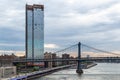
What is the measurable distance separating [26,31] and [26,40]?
529 centimetres

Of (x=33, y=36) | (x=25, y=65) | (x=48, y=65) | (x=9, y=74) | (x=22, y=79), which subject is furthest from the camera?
(x=33, y=36)

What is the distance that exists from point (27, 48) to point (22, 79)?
11497 cm

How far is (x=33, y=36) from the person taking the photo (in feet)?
626

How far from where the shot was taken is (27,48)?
190 metres

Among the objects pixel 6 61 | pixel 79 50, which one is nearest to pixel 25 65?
pixel 6 61

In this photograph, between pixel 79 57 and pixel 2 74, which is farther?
pixel 79 57

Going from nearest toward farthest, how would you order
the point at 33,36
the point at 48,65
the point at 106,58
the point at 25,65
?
the point at 106,58 → the point at 25,65 → the point at 48,65 → the point at 33,36

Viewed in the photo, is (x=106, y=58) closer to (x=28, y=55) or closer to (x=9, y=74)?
(x=9, y=74)

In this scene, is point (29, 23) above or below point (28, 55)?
above

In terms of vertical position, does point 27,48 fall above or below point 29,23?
below

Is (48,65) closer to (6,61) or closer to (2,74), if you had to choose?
(6,61)

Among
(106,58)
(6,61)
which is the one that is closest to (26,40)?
(6,61)

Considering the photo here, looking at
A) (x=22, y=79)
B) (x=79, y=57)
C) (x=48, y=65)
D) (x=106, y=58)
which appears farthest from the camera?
(x=48, y=65)

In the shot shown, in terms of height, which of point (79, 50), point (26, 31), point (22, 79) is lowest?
point (22, 79)
